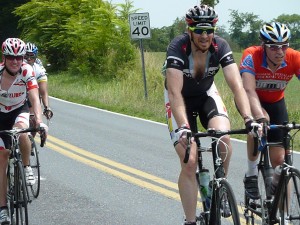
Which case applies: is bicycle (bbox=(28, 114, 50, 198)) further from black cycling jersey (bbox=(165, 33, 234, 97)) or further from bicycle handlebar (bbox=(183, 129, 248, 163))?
bicycle handlebar (bbox=(183, 129, 248, 163))

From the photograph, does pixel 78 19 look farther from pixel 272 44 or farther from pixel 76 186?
pixel 272 44

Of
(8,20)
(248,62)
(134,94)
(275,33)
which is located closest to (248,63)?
(248,62)

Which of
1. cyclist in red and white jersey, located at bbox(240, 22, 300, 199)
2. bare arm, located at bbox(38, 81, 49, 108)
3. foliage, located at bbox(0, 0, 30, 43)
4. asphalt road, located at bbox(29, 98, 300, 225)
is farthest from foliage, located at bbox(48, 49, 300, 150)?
foliage, located at bbox(0, 0, 30, 43)

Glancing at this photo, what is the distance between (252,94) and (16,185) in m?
2.57

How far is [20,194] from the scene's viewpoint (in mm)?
7062

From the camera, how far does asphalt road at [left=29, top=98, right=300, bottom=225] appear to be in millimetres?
7949

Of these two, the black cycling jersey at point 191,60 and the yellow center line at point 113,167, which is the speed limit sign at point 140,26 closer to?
the yellow center line at point 113,167

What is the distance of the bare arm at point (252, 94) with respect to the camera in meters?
6.23

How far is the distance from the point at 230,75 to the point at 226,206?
4.08 feet

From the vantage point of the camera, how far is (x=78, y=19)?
134ft

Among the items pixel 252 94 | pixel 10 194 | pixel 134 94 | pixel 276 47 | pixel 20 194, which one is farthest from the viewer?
pixel 134 94

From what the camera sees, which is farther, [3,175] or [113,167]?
[113,167]

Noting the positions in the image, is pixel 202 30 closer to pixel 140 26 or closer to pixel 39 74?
pixel 39 74

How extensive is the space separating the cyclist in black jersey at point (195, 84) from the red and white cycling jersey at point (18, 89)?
2084mm
